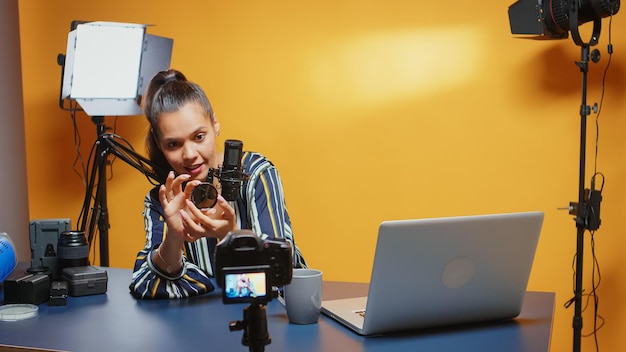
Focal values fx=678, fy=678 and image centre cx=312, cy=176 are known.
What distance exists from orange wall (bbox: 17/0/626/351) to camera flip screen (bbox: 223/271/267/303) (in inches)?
89.2

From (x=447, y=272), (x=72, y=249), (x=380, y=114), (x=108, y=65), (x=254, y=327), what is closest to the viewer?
(x=254, y=327)

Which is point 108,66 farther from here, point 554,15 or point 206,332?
point 206,332

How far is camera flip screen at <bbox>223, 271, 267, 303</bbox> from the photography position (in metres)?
0.96

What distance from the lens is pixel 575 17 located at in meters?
2.52

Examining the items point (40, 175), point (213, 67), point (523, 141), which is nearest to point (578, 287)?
point (523, 141)

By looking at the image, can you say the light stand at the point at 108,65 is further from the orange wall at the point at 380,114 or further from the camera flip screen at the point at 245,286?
the camera flip screen at the point at 245,286

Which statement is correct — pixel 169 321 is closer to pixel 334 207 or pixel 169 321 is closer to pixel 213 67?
pixel 334 207

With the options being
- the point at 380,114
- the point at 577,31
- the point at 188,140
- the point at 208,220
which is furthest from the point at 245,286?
the point at 380,114

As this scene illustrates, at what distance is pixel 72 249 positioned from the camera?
1.68 metres

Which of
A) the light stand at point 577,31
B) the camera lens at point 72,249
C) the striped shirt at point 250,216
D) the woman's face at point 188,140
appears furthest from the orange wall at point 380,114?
the camera lens at point 72,249

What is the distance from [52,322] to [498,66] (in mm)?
2265

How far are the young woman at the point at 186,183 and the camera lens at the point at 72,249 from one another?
0.44 feet

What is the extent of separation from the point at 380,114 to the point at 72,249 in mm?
1835

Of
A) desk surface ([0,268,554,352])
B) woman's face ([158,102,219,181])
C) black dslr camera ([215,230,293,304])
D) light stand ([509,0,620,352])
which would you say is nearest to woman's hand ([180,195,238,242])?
desk surface ([0,268,554,352])
